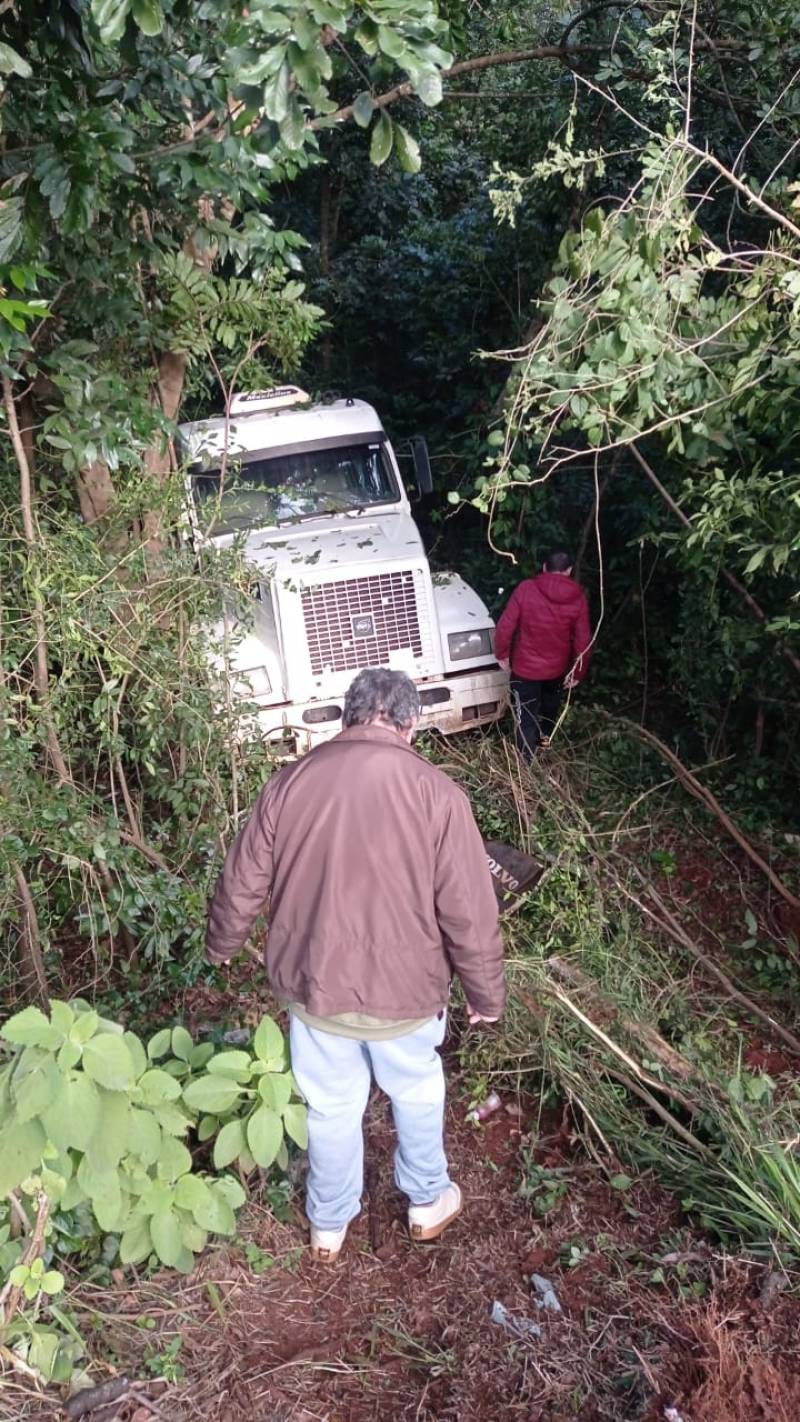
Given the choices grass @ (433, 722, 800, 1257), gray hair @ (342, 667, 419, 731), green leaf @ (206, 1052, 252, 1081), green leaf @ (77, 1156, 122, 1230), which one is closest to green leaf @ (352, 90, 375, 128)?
gray hair @ (342, 667, 419, 731)

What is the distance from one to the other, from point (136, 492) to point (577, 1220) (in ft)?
10.4

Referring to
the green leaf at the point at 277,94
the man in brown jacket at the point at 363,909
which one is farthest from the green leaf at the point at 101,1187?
the green leaf at the point at 277,94

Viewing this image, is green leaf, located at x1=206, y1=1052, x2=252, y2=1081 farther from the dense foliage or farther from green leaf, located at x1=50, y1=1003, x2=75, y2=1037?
green leaf, located at x1=50, y1=1003, x2=75, y2=1037

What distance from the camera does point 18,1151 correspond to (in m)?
2.10

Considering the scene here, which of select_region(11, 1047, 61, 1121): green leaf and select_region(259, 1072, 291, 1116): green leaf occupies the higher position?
select_region(11, 1047, 61, 1121): green leaf

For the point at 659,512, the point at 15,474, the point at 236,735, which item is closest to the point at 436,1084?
the point at 236,735

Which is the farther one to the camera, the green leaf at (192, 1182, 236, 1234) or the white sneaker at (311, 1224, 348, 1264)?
the white sneaker at (311, 1224, 348, 1264)

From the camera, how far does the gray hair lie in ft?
9.32

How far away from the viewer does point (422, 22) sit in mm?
2139

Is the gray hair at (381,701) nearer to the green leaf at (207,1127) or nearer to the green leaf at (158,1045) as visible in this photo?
the green leaf at (158,1045)

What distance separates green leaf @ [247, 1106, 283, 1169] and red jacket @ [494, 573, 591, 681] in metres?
3.85

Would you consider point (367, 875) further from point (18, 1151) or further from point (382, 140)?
point (382, 140)

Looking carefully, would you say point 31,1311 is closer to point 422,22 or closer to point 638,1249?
point 638,1249

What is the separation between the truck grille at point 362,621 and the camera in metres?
5.71
